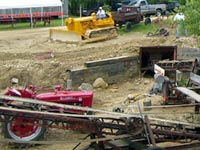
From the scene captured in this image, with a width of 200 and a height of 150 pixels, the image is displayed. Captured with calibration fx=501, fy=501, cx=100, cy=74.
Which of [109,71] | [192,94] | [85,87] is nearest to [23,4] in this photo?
[109,71]

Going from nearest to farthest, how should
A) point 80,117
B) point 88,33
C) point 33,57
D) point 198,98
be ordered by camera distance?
point 80,117 < point 198,98 < point 33,57 < point 88,33

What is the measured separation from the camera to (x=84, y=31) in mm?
28641

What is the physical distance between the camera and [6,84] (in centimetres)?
1773

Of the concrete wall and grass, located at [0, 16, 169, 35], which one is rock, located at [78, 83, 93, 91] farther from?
grass, located at [0, 16, 169, 35]

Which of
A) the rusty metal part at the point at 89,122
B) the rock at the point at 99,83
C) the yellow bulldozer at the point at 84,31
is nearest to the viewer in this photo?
the rusty metal part at the point at 89,122

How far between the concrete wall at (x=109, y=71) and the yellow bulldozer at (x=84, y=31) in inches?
325

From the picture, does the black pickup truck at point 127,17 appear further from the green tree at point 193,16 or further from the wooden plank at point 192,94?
the wooden plank at point 192,94

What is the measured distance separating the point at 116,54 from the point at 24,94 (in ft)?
31.0

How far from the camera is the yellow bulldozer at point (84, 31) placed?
91.4ft

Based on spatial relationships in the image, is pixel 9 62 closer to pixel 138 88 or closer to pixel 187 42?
pixel 138 88

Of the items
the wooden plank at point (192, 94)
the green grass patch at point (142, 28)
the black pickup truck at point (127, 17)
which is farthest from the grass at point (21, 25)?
the wooden plank at point (192, 94)

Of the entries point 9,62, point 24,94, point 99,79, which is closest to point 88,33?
point 9,62

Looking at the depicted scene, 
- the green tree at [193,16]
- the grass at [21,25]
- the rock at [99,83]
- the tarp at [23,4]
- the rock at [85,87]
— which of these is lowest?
the grass at [21,25]

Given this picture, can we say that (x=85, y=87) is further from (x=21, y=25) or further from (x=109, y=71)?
(x=21, y=25)
